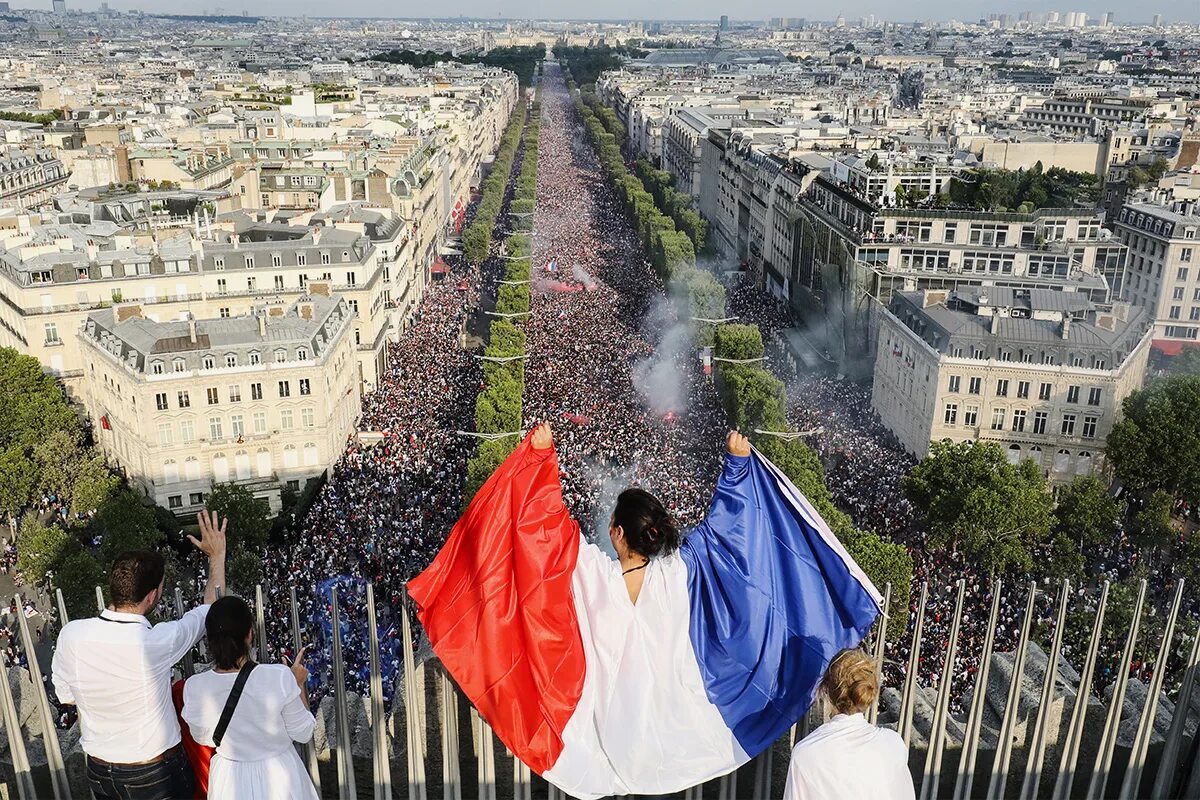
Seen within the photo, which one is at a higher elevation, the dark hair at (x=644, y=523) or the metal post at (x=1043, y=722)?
the dark hair at (x=644, y=523)

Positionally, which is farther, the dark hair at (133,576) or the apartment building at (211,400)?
the apartment building at (211,400)

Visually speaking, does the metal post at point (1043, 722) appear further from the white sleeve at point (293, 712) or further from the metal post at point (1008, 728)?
the white sleeve at point (293, 712)

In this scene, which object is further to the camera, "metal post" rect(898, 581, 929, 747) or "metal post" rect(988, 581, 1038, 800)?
"metal post" rect(988, 581, 1038, 800)

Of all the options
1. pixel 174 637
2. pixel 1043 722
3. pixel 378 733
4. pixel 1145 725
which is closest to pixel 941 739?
pixel 1043 722

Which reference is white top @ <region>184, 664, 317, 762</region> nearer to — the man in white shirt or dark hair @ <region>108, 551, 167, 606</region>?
the man in white shirt

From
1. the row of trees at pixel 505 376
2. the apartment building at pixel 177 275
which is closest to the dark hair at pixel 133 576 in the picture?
the row of trees at pixel 505 376

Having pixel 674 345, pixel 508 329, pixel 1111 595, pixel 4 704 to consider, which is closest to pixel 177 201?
pixel 508 329

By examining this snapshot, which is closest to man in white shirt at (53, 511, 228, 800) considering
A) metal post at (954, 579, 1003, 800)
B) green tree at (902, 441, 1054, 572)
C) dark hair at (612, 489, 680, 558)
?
dark hair at (612, 489, 680, 558)

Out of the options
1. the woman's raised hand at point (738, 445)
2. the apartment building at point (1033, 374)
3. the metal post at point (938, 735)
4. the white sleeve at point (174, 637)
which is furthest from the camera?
the apartment building at point (1033, 374)
